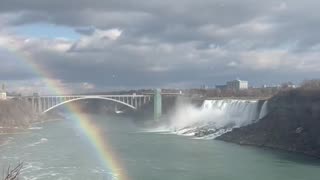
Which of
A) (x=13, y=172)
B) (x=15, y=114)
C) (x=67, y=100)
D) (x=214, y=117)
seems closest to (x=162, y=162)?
(x=13, y=172)

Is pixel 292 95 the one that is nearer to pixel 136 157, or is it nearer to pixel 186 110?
pixel 136 157

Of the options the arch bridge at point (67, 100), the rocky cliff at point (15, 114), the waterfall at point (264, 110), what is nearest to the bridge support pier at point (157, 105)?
the arch bridge at point (67, 100)

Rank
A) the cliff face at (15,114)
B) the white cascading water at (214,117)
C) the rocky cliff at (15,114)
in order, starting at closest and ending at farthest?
the white cascading water at (214,117) → the rocky cliff at (15,114) → the cliff face at (15,114)

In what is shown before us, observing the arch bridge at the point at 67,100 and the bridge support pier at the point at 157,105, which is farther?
the bridge support pier at the point at 157,105

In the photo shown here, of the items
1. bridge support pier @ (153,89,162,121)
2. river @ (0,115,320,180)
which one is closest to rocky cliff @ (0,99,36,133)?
bridge support pier @ (153,89,162,121)

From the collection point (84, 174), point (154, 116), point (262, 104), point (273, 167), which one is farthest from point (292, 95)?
point (154, 116)

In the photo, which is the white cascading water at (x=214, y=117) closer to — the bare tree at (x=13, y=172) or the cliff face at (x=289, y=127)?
the cliff face at (x=289, y=127)

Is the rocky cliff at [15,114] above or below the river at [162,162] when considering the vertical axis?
above
